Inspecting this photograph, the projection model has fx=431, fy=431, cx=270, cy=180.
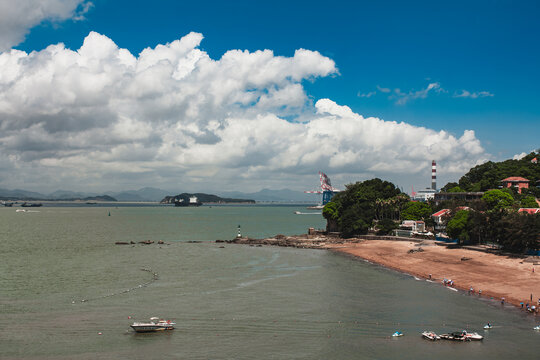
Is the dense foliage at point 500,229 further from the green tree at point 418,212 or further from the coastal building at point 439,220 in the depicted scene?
the green tree at point 418,212

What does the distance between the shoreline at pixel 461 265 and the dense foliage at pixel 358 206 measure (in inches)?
424

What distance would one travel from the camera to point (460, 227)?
75312 millimetres

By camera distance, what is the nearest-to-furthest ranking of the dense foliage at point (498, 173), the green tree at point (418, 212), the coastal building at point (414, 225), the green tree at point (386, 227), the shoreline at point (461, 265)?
the shoreline at point (461, 265)
the coastal building at point (414, 225)
the green tree at point (386, 227)
the green tree at point (418, 212)
the dense foliage at point (498, 173)

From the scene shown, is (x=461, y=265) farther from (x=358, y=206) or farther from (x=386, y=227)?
(x=358, y=206)

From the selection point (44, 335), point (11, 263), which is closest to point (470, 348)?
point (44, 335)

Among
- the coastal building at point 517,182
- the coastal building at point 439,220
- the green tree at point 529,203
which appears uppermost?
the coastal building at point 517,182

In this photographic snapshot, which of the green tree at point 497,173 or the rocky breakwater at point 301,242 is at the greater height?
the green tree at point 497,173

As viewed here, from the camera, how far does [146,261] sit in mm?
72750

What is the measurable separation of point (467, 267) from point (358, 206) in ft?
164

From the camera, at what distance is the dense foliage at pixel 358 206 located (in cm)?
10631

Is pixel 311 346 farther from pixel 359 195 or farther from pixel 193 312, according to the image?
pixel 359 195

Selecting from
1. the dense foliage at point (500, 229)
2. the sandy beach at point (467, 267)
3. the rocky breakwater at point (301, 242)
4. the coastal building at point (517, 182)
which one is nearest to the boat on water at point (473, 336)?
the sandy beach at point (467, 267)

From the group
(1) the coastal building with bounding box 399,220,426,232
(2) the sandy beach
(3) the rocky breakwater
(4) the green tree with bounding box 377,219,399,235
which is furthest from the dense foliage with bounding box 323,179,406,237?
(2) the sandy beach

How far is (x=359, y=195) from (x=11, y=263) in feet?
262
